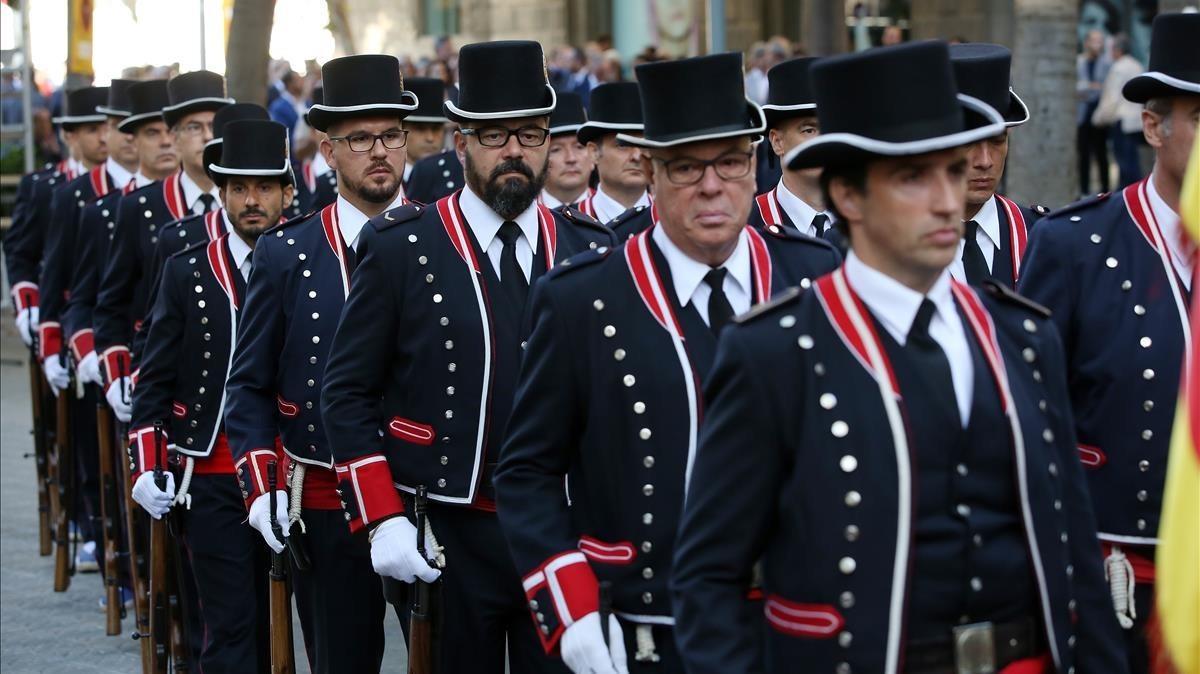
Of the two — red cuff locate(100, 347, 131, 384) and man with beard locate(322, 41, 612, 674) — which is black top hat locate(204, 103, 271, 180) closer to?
red cuff locate(100, 347, 131, 384)

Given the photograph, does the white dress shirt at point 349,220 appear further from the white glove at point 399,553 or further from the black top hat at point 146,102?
the black top hat at point 146,102

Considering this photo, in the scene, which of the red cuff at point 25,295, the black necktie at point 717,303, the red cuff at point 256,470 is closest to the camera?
the black necktie at point 717,303

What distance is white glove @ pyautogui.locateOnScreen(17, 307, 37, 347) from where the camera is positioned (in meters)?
12.8

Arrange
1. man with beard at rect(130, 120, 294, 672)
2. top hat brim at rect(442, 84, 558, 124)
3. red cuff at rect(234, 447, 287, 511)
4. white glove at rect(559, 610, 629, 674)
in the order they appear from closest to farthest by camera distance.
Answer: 1. white glove at rect(559, 610, 629, 674)
2. top hat brim at rect(442, 84, 558, 124)
3. red cuff at rect(234, 447, 287, 511)
4. man with beard at rect(130, 120, 294, 672)

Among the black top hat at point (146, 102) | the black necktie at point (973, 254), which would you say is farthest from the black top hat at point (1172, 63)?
the black top hat at point (146, 102)

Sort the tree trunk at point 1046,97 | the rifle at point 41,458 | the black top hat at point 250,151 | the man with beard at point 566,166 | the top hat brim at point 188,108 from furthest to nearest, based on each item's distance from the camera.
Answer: the tree trunk at point 1046,97 < the rifle at point 41,458 < the man with beard at point 566,166 < the top hat brim at point 188,108 < the black top hat at point 250,151

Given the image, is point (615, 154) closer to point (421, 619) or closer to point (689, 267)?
point (421, 619)

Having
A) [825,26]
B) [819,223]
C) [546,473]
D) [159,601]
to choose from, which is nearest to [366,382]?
[546,473]

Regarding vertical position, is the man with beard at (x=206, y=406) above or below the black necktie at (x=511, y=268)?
below

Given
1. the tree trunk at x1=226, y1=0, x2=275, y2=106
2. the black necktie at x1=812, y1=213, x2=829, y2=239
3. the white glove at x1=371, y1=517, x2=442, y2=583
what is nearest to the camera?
the white glove at x1=371, y1=517, x2=442, y2=583

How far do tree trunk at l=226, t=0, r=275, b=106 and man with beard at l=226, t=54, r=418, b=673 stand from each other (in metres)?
7.46

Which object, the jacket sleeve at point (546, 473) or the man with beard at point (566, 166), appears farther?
the man with beard at point (566, 166)

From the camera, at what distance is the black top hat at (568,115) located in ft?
36.4

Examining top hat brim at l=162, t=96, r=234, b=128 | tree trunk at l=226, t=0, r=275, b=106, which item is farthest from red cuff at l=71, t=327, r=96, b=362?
tree trunk at l=226, t=0, r=275, b=106
